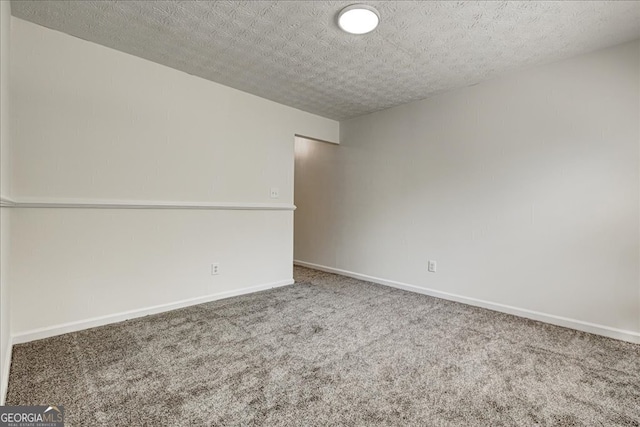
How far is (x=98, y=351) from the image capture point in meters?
1.94

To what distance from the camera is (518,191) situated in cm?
270

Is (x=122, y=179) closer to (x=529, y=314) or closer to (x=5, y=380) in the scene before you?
(x=5, y=380)

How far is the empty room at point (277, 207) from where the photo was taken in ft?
5.22

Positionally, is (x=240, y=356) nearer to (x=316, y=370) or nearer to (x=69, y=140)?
(x=316, y=370)

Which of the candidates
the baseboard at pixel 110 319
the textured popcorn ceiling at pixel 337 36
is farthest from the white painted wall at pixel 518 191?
the baseboard at pixel 110 319

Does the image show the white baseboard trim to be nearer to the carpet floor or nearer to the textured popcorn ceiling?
the carpet floor

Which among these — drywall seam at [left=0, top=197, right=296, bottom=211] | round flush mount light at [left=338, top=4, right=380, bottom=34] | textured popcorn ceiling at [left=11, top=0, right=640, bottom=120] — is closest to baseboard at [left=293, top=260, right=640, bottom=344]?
drywall seam at [left=0, top=197, right=296, bottom=211]

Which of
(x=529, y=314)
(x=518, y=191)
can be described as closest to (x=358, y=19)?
(x=518, y=191)

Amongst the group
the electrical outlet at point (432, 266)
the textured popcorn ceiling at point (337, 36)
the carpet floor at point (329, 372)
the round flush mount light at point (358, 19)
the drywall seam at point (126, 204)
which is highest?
the textured popcorn ceiling at point (337, 36)

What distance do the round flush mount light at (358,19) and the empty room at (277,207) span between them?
0.02 metres

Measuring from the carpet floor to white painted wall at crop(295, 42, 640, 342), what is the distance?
0.40 meters

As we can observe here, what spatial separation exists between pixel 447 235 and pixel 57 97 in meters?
3.56

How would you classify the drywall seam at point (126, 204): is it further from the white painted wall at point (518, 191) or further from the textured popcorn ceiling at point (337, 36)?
the white painted wall at point (518, 191)

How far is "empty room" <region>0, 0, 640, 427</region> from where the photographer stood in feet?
5.22
